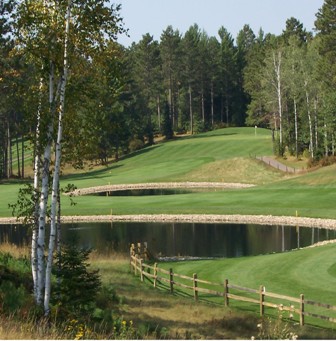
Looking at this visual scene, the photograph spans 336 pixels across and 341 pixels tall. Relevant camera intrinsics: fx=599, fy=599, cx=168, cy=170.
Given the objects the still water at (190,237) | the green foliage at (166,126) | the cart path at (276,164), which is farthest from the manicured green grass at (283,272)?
the green foliage at (166,126)

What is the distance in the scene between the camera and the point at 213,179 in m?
85.6

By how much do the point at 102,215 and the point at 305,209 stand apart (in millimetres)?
19987

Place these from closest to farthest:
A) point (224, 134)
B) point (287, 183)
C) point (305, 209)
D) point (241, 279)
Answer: point (241, 279) < point (305, 209) < point (287, 183) < point (224, 134)

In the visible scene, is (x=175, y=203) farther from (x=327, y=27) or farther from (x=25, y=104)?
(x=25, y=104)

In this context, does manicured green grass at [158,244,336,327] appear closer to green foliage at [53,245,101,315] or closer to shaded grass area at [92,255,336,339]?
shaded grass area at [92,255,336,339]

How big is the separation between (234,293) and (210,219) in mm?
30732

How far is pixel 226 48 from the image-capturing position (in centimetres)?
15438

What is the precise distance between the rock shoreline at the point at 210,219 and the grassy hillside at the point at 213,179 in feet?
3.65

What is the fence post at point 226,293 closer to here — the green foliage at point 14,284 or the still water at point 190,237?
the green foliage at point 14,284

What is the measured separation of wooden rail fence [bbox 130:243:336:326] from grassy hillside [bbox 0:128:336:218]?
25.1 meters

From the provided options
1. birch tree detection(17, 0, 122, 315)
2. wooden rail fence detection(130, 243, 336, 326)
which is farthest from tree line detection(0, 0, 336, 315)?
wooden rail fence detection(130, 243, 336, 326)

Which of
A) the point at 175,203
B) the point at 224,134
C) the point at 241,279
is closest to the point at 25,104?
the point at 241,279

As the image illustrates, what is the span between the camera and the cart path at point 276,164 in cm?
8256

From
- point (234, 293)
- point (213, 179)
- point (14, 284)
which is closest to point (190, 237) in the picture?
point (234, 293)
